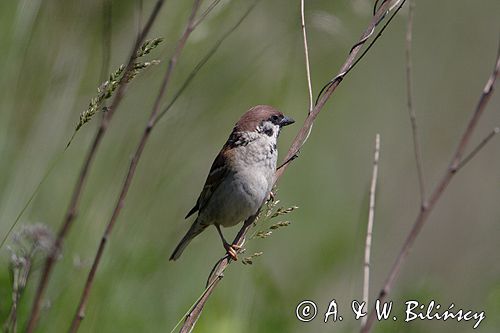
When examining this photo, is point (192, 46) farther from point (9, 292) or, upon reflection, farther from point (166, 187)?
point (9, 292)

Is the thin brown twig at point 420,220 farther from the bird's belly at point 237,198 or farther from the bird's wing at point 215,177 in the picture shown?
the bird's wing at point 215,177

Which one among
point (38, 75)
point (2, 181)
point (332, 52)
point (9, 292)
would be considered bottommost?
point (9, 292)

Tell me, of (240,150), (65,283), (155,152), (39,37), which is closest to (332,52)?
(240,150)

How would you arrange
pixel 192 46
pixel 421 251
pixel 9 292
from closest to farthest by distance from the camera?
pixel 9 292 < pixel 192 46 < pixel 421 251

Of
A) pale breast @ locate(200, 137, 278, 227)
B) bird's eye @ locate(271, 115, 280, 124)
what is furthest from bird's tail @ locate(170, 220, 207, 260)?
bird's eye @ locate(271, 115, 280, 124)

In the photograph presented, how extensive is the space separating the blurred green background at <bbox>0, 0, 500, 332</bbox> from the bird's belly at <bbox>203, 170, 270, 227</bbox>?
15 centimetres

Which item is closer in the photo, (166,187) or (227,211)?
(166,187)

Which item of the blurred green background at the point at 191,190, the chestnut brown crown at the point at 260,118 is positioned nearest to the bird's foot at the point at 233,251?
the blurred green background at the point at 191,190

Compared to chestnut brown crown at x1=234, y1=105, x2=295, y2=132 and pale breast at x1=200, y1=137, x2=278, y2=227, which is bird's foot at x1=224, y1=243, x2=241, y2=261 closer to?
pale breast at x1=200, y1=137, x2=278, y2=227

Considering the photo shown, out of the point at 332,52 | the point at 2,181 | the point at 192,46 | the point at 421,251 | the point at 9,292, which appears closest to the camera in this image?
the point at 2,181

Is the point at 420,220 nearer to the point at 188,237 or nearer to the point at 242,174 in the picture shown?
the point at 242,174

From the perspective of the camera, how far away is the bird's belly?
3.22m

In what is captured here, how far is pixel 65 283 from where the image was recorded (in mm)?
2863

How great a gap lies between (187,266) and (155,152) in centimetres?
60
